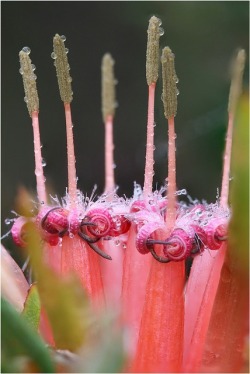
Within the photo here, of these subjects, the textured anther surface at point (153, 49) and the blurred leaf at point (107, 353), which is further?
the textured anther surface at point (153, 49)

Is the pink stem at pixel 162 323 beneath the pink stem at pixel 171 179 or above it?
beneath

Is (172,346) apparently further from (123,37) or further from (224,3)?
(123,37)

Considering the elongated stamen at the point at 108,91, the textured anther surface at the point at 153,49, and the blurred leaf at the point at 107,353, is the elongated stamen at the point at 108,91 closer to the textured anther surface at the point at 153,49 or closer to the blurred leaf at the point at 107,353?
the textured anther surface at the point at 153,49

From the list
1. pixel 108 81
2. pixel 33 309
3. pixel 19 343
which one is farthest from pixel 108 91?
pixel 19 343

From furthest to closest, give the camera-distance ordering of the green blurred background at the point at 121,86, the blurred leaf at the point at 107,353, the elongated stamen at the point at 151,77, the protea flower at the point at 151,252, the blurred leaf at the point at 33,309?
1. the green blurred background at the point at 121,86
2. the elongated stamen at the point at 151,77
3. the protea flower at the point at 151,252
4. the blurred leaf at the point at 33,309
5. the blurred leaf at the point at 107,353

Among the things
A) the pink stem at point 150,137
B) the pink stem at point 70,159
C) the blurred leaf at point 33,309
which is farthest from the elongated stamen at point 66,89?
the blurred leaf at point 33,309

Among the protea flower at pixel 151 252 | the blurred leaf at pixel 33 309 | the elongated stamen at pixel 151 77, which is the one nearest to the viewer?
the blurred leaf at pixel 33 309
